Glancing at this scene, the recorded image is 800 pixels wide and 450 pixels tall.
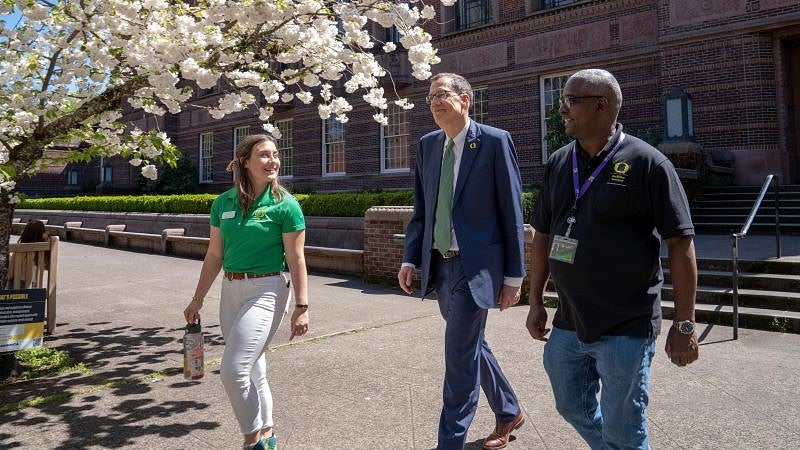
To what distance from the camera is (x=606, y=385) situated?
225 cm

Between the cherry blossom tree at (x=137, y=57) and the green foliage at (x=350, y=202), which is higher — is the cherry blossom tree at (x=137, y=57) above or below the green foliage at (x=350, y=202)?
above

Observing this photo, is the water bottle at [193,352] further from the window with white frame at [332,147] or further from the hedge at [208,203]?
the window with white frame at [332,147]

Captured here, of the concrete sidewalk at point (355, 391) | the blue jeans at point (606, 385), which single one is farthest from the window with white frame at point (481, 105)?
the blue jeans at point (606, 385)

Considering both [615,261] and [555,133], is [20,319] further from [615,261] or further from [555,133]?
[555,133]

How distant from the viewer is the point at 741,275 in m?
7.08

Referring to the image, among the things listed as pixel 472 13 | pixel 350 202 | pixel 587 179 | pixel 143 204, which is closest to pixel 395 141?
pixel 472 13

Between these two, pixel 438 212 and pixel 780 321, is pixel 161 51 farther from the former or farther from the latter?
pixel 780 321

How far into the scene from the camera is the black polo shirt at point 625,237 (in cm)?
214

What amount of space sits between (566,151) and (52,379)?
4.69m

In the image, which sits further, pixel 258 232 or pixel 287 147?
pixel 287 147

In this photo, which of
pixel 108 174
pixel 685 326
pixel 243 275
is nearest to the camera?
pixel 685 326

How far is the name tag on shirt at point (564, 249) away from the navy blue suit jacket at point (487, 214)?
2.04 feet

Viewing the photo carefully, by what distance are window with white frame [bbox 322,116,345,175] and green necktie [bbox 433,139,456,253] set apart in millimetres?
19180

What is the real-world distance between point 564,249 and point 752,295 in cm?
563
